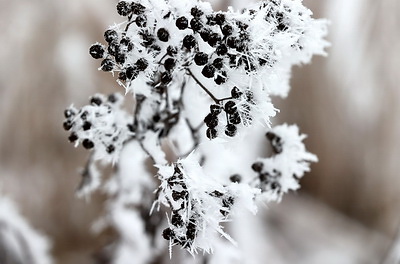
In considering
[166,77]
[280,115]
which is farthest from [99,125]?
[280,115]

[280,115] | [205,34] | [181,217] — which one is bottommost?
[181,217]

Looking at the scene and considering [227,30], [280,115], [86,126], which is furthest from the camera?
[280,115]

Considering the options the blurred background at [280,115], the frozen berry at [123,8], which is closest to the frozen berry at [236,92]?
the frozen berry at [123,8]

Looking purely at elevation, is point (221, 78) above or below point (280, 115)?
below

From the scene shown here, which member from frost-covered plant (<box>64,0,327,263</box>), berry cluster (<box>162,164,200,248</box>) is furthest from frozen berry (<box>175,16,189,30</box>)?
berry cluster (<box>162,164,200,248</box>)

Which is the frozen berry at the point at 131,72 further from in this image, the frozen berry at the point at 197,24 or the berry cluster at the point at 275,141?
the berry cluster at the point at 275,141

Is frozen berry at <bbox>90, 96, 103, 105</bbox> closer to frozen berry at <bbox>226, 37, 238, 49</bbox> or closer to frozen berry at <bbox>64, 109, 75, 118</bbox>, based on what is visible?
frozen berry at <bbox>64, 109, 75, 118</bbox>

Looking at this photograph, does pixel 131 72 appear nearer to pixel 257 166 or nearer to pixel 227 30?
pixel 227 30
